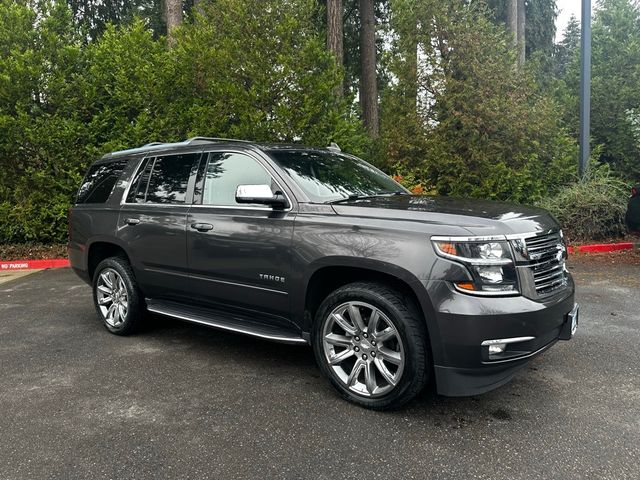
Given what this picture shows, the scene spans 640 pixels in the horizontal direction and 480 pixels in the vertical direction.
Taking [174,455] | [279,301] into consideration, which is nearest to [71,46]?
[279,301]

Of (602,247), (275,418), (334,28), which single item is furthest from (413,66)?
(275,418)

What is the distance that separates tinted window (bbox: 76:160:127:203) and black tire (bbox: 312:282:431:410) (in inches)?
115

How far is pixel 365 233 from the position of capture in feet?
10.3

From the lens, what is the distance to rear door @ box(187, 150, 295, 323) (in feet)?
11.7

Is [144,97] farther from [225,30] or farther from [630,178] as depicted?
[630,178]

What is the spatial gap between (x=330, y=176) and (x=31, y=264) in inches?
289

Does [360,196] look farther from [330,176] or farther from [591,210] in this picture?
[591,210]

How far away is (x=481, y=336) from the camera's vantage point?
277cm

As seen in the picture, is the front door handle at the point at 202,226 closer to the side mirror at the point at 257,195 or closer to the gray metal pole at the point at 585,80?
the side mirror at the point at 257,195

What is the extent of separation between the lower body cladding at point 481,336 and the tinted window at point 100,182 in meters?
3.63

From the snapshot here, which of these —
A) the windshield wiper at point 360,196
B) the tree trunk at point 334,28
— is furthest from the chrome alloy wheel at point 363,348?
the tree trunk at point 334,28

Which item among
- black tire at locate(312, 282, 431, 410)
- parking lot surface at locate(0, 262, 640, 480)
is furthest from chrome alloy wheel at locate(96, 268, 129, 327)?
black tire at locate(312, 282, 431, 410)

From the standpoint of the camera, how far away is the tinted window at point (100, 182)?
5.06 meters

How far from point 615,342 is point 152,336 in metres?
4.32
